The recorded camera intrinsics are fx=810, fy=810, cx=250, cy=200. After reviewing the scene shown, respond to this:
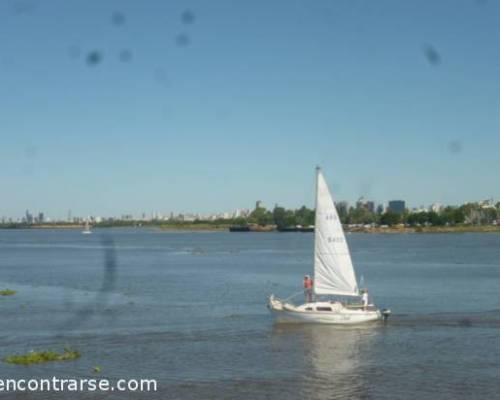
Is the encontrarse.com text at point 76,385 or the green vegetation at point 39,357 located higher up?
the green vegetation at point 39,357

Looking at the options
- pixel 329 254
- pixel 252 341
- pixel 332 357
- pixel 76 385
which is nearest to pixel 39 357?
pixel 76 385

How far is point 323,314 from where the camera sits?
5172cm

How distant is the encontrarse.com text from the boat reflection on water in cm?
703

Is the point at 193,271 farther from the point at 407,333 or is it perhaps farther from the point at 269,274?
the point at 407,333

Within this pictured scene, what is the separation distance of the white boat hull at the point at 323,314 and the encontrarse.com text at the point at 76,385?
672 inches

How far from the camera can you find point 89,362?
4031 cm

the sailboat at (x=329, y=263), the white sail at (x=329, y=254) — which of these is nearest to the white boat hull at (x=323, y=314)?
the sailboat at (x=329, y=263)

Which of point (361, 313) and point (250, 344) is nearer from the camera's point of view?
point (250, 344)

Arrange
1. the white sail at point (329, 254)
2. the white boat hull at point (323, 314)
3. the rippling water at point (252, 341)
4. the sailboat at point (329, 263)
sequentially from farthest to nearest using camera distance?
the white sail at point (329, 254), the sailboat at point (329, 263), the white boat hull at point (323, 314), the rippling water at point (252, 341)

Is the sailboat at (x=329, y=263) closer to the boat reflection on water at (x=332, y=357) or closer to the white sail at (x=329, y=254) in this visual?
the white sail at (x=329, y=254)

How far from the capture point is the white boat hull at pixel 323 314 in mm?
51750

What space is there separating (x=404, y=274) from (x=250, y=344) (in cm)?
5688

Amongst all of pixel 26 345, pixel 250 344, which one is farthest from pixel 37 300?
pixel 250 344

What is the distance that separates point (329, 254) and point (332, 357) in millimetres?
12951
